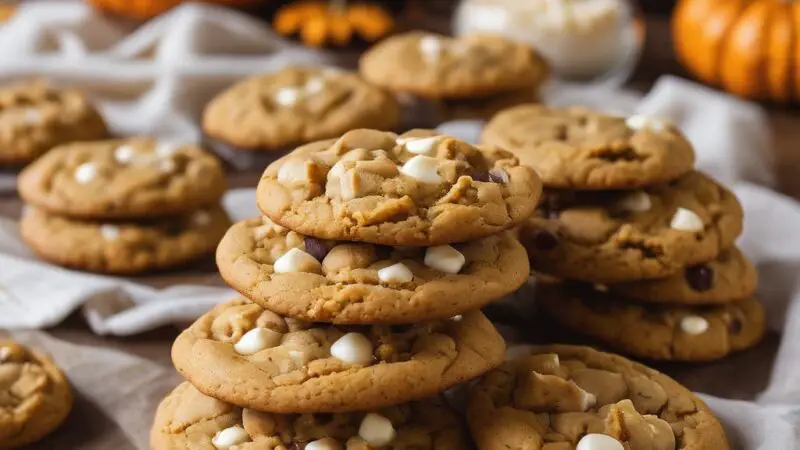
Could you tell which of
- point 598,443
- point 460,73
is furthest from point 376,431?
point 460,73

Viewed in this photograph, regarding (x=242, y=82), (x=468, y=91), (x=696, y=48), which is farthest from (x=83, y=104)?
(x=696, y=48)

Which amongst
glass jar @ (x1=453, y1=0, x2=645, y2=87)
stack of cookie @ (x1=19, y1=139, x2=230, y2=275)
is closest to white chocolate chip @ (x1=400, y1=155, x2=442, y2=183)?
stack of cookie @ (x1=19, y1=139, x2=230, y2=275)

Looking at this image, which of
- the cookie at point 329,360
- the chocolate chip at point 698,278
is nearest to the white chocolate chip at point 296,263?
the cookie at point 329,360

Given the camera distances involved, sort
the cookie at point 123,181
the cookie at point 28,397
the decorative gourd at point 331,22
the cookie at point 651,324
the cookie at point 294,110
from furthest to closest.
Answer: the decorative gourd at point 331,22, the cookie at point 294,110, the cookie at point 123,181, the cookie at point 651,324, the cookie at point 28,397

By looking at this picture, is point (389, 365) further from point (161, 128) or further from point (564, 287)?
point (161, 128)

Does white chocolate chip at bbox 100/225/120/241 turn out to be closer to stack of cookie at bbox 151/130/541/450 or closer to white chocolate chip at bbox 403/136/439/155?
stack of cookie at bbox 151/130/541/450

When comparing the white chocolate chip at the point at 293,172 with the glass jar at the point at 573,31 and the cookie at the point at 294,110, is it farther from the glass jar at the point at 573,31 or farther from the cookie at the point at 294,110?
the glass jar at the point at 573,31
